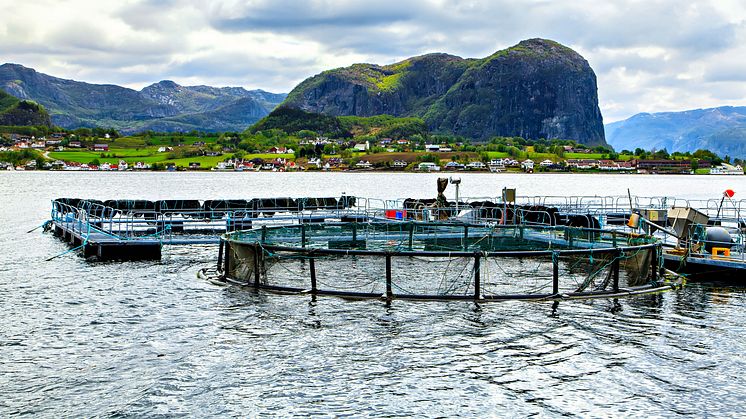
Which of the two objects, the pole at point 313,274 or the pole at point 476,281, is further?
the pole at point 313,274

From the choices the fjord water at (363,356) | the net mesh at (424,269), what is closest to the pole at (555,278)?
the net mesh at (424,269)

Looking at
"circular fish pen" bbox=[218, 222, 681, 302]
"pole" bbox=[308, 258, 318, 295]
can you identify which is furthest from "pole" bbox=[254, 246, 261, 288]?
"pole" bbox=[308, 258, 318, 295]

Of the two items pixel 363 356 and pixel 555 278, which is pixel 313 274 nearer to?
pixel 363 356

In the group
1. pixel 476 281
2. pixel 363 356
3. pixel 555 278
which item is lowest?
pixel 363 356

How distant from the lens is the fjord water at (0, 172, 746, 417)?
17.0 m

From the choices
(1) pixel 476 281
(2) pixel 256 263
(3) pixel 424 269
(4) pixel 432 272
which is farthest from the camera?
(4) pixel 432 272

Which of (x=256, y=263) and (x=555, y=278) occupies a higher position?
(x=256, y=263)

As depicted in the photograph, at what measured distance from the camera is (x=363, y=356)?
20484mm

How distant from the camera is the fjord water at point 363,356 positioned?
17.0 m

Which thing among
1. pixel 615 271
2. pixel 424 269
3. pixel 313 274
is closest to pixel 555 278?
pixel 615 271

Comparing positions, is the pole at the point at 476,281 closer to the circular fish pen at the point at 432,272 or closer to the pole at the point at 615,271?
the circular fish pen at the point at 432,272

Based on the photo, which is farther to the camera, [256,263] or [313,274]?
[256,263]

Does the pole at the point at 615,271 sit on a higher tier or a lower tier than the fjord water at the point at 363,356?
higher

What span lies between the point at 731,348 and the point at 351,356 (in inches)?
458
